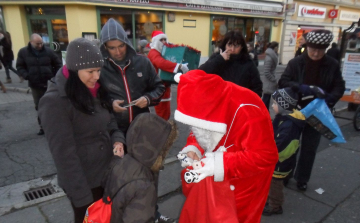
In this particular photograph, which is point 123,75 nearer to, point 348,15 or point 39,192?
point 39,192

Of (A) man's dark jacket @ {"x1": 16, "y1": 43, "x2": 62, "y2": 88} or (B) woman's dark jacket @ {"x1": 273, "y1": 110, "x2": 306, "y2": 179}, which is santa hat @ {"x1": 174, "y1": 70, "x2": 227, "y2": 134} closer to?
(B) woman's dark jacket @ {"x1": 273, "y1": 110, "x2": 306, "y2": 179}

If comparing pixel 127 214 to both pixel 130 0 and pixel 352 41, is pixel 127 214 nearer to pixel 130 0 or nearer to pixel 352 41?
pixel 352 41

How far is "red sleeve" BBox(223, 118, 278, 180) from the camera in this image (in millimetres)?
1439

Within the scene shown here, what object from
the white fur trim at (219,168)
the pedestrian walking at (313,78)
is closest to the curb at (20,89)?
the pedestrian walking at (313,78)

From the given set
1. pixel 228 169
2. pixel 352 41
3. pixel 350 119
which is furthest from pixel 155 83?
pixel 352 41

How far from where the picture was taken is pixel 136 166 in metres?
1.60

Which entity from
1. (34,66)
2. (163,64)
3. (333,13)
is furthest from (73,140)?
(333,13)

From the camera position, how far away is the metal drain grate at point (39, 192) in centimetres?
337

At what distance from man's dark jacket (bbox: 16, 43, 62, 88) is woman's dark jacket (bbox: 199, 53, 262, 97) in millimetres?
3546

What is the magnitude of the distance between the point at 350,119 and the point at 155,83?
5833 mm

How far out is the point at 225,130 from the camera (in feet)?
4.80

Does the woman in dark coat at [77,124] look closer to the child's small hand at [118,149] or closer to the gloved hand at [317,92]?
the child's small hand at [118,149]

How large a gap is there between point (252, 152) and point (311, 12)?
22354 millimetres

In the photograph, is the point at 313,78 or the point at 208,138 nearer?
the point at 208,138
